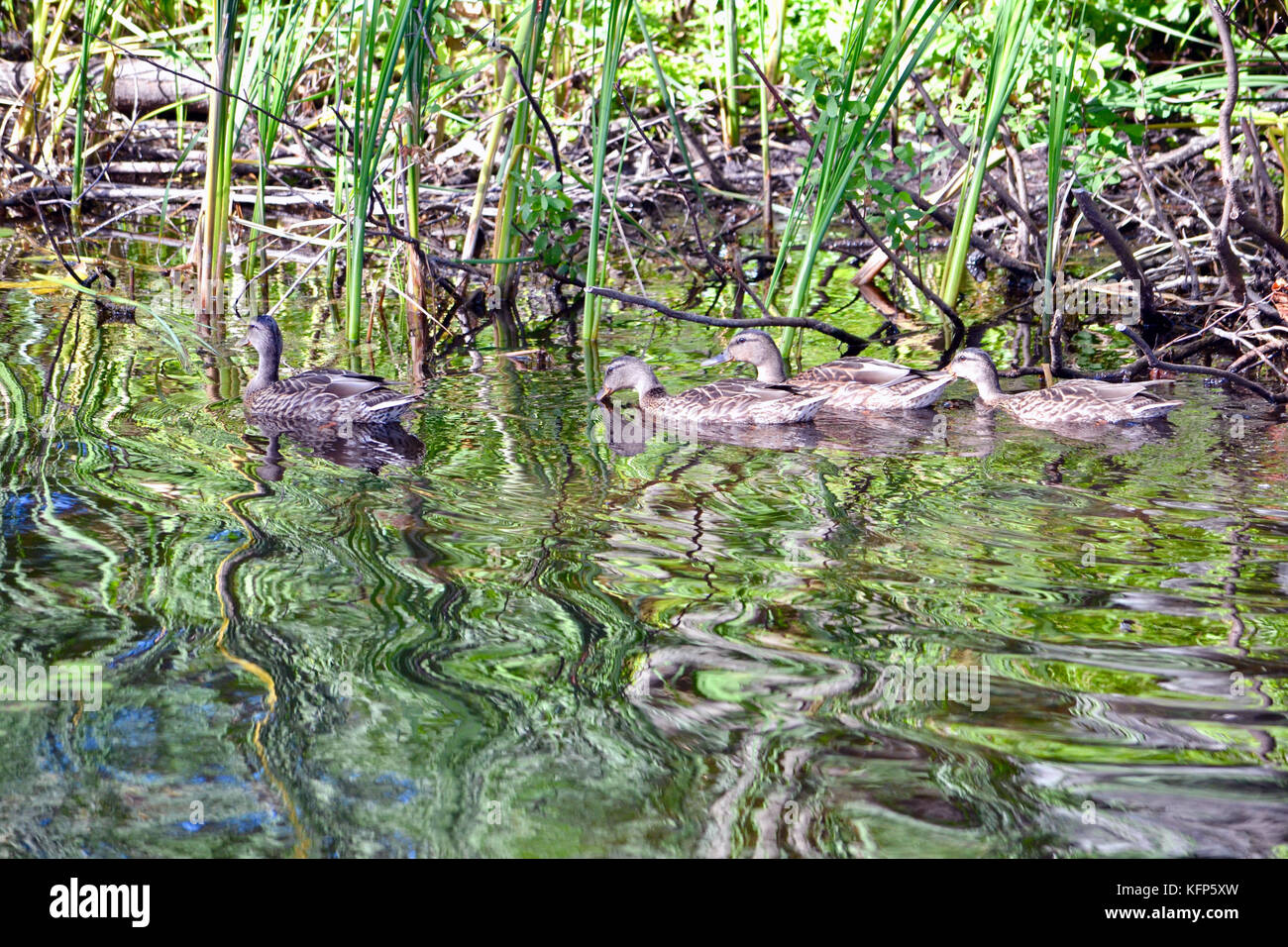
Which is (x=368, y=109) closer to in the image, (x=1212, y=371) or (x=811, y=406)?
(x=811, y=406)

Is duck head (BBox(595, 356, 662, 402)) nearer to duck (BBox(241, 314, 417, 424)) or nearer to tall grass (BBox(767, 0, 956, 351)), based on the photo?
tall grass (BBox(767, 0, 956, 351))

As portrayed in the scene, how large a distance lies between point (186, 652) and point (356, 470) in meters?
2.25

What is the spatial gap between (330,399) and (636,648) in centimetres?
358

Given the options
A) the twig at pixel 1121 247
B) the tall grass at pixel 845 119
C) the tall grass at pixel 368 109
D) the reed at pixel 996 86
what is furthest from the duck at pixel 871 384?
the tall grass at pixel 368 109

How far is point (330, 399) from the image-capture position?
6.95 m

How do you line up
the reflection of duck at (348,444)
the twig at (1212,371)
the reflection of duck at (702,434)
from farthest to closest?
the reflection of duck at (702,434), the twig at (1212,371), the reflection of duck at (348,444)

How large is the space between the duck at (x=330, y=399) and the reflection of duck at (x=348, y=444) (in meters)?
0.06

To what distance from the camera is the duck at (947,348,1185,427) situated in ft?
22.7

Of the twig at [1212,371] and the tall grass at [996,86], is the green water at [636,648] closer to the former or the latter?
the twig at [1212,371]

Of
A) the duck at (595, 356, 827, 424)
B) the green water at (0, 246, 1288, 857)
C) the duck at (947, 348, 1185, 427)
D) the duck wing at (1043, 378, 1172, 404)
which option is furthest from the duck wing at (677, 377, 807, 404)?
the duck wing at (1043, 378, 1172, 404)

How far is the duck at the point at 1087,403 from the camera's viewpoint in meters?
6.93

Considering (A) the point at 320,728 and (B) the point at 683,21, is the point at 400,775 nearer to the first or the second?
(A) the point at 320,728

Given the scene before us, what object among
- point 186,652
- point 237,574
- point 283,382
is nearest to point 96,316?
point 283,382

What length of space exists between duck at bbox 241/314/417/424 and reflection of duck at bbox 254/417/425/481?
55 millimetres
